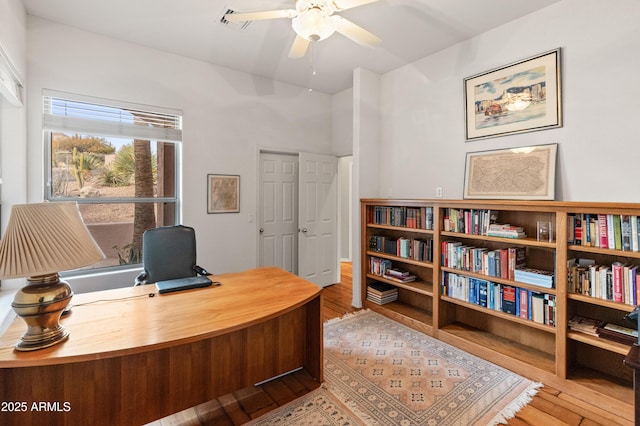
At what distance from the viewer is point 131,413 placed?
1626mm

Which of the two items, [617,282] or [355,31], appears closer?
[617,282]

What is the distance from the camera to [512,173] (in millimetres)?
2764

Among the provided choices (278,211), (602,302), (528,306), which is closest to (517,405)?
(528,306)

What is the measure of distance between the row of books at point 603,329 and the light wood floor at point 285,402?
0.47 meters

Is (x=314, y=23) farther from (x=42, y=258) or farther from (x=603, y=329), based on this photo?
(x=603, y=329)

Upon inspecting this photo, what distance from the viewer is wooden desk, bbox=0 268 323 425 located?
1385 mm

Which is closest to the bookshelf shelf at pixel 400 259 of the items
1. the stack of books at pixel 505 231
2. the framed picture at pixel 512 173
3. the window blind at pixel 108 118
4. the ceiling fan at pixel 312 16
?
the stack of books at pixel 505 231

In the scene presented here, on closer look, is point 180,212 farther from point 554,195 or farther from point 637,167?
point 637,167

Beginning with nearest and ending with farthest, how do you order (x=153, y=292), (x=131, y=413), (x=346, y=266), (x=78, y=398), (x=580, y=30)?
(x=78, y=398)
(x=131, y=413)
(x=153, y=292)
(x=580, y=30)
(x=346, y=266)

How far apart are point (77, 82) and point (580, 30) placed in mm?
4426

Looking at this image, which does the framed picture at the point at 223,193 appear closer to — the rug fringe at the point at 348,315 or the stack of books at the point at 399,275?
the rug fringe at the point at 348,315

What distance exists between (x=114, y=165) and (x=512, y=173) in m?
3.95

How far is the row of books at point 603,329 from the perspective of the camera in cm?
202

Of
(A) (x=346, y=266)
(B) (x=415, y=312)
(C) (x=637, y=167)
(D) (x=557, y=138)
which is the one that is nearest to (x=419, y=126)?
(D) (x=557, y=138)
